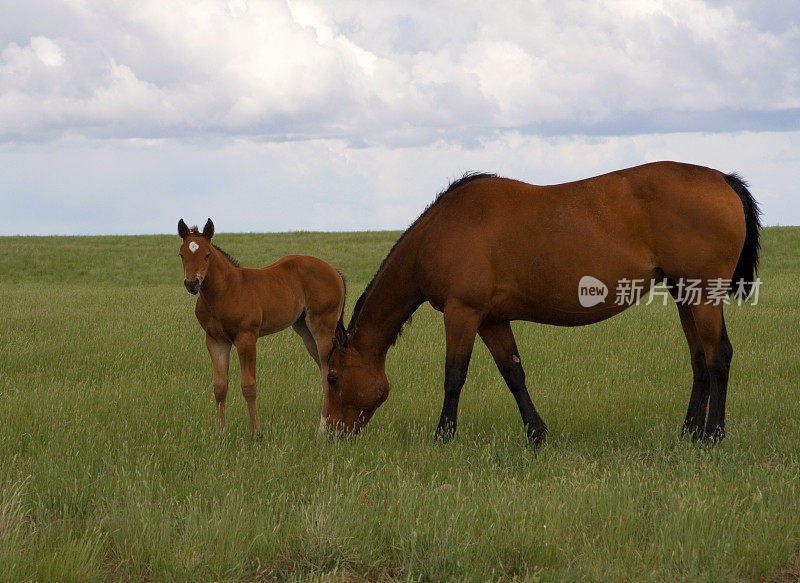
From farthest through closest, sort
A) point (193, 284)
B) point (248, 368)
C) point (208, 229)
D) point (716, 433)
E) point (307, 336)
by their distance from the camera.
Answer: point (307, 336) < point (248, 368) < point (716, 433) < point (208, 229) < point (193, 284)

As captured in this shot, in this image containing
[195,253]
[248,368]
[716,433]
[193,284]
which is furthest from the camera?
[248,368]

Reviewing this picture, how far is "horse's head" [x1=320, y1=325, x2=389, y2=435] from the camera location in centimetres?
718

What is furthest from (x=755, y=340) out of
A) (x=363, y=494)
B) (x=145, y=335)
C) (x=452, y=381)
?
(x=145, y=335)

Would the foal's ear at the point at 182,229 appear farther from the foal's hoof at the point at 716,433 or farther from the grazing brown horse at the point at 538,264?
the foal's hoof at the point at 716,433

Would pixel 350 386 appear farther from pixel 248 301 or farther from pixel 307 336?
pixel 307 336

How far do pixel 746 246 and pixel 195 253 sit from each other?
5.57 m

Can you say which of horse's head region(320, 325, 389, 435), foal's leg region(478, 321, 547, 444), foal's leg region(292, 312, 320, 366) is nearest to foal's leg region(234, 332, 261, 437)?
horse's head region(320, 325, 389, 435)

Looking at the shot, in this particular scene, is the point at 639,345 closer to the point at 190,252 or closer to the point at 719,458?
the point at 719,458

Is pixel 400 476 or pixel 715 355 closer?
pixel 400 476

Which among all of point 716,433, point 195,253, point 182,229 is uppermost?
point 182,229

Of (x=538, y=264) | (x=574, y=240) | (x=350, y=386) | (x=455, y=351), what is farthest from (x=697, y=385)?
(x=350, y=386)

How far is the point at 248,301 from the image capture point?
7.52 metres

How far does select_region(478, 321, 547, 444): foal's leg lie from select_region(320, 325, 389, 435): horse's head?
3.82 feet

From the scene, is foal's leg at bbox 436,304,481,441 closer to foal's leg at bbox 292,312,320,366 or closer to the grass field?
the grass field
